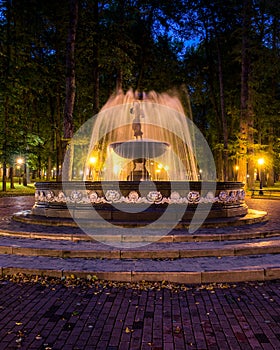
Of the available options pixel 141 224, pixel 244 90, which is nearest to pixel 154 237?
pixel 141 224

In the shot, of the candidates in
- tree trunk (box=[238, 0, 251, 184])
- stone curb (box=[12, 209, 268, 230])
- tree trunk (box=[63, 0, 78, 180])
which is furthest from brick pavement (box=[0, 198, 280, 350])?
tree trunk (box=[238, 0, 251, 184])

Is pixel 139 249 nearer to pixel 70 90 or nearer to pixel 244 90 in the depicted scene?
pixel 70 90

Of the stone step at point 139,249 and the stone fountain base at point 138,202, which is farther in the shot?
the stone fountain base at point 138,202

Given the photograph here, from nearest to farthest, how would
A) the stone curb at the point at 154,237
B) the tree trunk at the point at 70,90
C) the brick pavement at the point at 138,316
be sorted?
1. the brick pavement at the point at 138,316
2. the stone curb at the point at 154,237
3. the tree trunk at the point at 70,90

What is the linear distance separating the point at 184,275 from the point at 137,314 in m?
1.63

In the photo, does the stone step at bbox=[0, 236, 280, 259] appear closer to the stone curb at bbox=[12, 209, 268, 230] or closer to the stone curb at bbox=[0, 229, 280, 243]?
the stone curb at bbox=[0, 229, 280, 243]

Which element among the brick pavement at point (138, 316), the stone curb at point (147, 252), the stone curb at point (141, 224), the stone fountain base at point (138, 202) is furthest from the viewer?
the stone fountain base at point (138, 202)

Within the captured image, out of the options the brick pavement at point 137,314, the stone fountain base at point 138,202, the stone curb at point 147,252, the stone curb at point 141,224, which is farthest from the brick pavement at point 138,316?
the stone fountain base at point 138,202

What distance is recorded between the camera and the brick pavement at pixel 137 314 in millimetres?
4102

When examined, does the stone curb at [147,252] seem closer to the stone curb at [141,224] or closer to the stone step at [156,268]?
the stone step at [156,268]

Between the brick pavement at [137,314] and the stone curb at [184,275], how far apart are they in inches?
3.5

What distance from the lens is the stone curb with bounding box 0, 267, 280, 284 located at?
632 cm

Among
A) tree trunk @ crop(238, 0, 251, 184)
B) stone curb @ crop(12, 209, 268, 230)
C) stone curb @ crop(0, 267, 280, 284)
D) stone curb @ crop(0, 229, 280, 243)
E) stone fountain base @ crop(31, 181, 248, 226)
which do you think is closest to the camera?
stone curb @ crop(0, 267, 280, 284)

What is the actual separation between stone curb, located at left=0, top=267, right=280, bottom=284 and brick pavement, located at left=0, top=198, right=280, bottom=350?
0.09 meters
